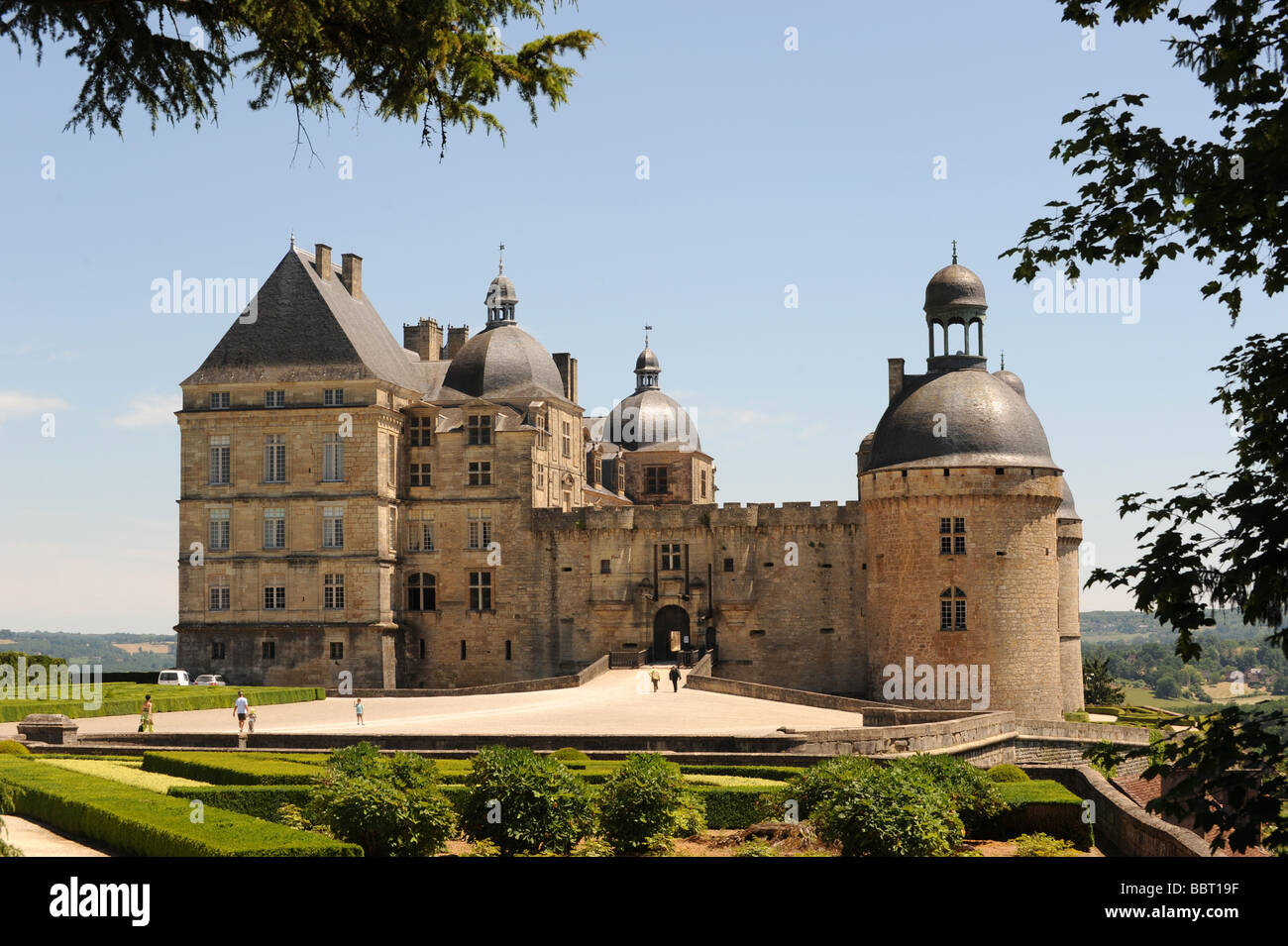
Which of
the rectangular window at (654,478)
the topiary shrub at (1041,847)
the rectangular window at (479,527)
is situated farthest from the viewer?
the rectangular window at (654,478)

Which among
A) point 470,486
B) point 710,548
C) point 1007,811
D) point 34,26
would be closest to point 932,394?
point 710,548

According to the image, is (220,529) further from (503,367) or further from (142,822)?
(142,822)

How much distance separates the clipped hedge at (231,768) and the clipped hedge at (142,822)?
94.1 inches

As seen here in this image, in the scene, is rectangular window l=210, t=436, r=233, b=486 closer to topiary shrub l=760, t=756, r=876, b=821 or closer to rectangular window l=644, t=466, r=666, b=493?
rectangular window l=644, t=466, r=666, b=493

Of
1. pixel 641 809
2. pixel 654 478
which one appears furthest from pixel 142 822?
pixel 654 478

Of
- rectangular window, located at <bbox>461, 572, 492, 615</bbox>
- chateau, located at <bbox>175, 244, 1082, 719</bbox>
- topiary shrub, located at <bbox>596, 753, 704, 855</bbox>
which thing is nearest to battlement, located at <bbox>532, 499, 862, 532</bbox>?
chateau, located at <bbox>175, 244, 1082, 719</bbox>

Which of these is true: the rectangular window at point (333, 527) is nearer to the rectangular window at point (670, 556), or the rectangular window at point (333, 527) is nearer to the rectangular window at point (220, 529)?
the rectangular window at point (220, 529)

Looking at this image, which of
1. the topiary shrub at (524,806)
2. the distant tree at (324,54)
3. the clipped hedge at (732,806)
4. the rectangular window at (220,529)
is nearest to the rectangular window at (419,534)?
the rectangular window at (220,529)

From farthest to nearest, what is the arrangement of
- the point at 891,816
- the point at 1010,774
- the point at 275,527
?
the point at 275,527 → the point at 1010,774 → the point at 891,816

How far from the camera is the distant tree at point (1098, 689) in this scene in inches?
2520

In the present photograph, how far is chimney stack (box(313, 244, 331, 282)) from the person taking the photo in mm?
58000

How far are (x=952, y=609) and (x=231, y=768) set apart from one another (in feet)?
97.5

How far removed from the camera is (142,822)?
18.3 meters

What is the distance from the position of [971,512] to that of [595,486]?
22.9m
